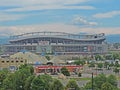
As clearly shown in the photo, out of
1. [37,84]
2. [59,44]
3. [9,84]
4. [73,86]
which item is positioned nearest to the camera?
[73,86]

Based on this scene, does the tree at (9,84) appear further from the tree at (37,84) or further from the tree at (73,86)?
the tree at (73,86)

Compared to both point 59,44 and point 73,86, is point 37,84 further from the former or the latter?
point 59,44

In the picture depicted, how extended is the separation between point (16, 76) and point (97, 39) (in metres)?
56.5

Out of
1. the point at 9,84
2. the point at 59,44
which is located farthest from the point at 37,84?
the point at 59,44

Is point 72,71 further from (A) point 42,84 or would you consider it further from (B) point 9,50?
(B) point 9,50

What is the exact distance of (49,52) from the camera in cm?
6912

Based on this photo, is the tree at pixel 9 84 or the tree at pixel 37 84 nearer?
the tree at pixel 37 84

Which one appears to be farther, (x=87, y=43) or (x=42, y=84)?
(x=87, y=43)

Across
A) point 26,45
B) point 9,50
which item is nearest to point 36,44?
point 26,45

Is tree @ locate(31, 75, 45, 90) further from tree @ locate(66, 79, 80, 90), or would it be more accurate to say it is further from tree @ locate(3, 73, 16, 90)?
tree @ locate(3, 73, 16, 90)

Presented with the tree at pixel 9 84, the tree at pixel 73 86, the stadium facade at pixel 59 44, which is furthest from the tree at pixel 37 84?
the stadium facade at pixel 59 44

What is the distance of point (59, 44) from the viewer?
71.7m

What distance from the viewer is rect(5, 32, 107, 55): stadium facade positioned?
2779 inches

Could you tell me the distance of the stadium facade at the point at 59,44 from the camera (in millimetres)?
70581
